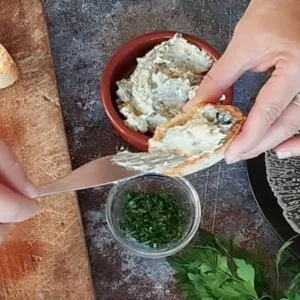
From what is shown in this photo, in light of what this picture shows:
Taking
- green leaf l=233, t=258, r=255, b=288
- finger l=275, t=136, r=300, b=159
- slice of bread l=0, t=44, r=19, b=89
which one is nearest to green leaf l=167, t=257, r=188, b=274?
green leaf l=233, t=258, r=255, b=288

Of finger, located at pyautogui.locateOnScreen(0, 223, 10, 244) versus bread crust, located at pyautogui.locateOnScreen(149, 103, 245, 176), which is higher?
bread crust, located at pyautogui.locateOnScreen(149, 103, 245, 176)

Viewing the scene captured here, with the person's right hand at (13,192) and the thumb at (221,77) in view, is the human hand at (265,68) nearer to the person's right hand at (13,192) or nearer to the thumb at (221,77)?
the thumb at (221,77)

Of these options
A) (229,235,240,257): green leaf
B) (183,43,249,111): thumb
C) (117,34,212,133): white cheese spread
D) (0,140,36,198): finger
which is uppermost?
(183,43,249,111): thumb

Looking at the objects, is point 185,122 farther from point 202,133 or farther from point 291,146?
point 291,146

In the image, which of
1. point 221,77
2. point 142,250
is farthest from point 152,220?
point 221,77

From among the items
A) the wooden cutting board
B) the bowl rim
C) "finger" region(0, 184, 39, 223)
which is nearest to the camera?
"finger" region(0, 184, 39, 223)

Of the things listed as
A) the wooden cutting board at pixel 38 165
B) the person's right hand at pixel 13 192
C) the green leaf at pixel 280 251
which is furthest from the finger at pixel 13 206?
the green leaf at pixel 280 251

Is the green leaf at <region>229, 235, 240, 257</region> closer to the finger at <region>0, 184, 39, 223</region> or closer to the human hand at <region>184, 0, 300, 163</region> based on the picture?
the human hand at <region>184, 0, 300, 163</region>
